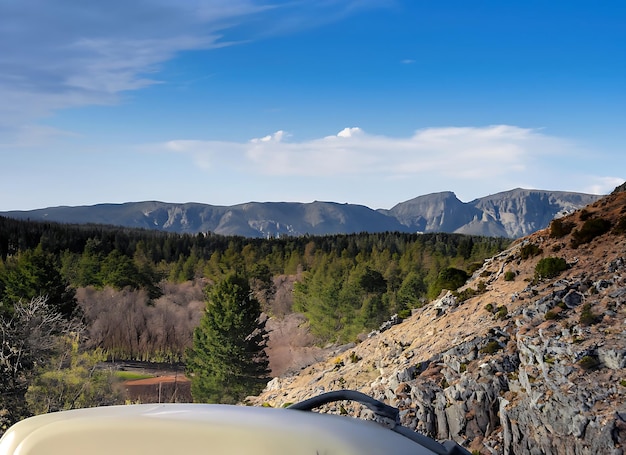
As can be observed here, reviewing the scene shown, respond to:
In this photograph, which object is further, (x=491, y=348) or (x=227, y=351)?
(x=227, y=351)

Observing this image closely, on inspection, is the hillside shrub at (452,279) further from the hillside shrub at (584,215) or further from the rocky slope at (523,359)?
the hillside shrub at (584,215)

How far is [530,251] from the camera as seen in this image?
2219 centimetres

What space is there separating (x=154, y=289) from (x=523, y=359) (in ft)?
182

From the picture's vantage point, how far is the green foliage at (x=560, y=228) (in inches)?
868

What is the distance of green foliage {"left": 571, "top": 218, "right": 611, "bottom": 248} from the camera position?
68.7ft

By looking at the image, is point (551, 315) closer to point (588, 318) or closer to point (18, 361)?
point (588, 318)

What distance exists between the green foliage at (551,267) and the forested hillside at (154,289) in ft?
16.0

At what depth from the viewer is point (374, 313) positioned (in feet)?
164

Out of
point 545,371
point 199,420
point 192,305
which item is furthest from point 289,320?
point 199,420

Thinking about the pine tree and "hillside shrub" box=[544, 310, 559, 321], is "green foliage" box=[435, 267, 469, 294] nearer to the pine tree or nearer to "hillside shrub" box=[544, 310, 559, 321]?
"hillside shrub" box=[544, 310, 559, 321]

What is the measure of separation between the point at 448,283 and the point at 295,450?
23522 millimetres

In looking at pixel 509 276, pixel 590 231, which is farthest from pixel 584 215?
pixel 509 276

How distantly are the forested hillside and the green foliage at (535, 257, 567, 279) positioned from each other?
4.87m

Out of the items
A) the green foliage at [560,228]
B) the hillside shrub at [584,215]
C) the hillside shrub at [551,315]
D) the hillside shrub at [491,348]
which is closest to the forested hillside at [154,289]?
the green foliage at [560,228]
